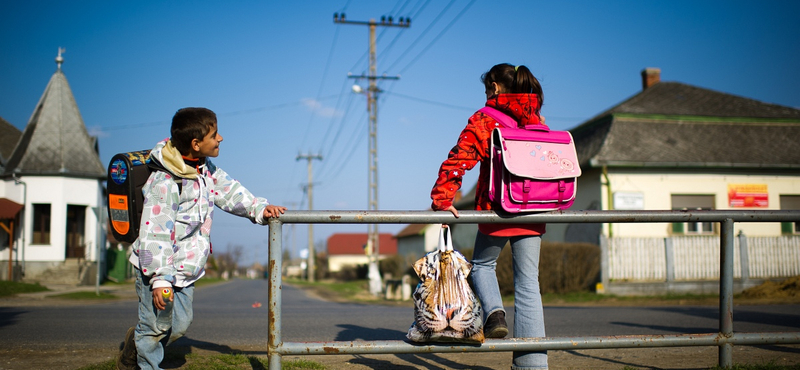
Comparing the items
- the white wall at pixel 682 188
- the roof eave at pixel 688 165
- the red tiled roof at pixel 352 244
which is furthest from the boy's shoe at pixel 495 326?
the red tiled roof at pixel 352 244

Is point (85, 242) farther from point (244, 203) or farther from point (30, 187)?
point (244, 203)

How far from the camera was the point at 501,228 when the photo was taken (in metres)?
3.39

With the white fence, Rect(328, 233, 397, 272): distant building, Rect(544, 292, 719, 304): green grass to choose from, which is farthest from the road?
Rect(328, 233, 397, 272): distant building

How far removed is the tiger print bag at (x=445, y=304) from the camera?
3072mm

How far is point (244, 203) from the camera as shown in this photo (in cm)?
353

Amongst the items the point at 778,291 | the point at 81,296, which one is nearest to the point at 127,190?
the point at 81,296

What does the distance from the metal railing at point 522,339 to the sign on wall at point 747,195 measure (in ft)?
59.3

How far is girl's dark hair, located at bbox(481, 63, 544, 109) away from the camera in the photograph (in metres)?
3.57

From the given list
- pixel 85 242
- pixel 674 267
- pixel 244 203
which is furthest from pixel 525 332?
pixel 85 242

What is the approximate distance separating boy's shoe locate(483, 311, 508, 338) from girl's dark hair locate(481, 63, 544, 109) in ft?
4.14

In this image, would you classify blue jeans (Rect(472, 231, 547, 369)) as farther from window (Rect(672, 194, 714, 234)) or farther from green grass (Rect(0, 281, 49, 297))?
window (Rect(672, 194, 714, 234))

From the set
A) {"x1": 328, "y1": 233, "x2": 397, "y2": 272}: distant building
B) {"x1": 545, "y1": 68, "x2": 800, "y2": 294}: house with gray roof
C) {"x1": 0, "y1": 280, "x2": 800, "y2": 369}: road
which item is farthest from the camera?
{"x1": 328, "y1": 233, "x2": 397, "y2": 272}: distant building

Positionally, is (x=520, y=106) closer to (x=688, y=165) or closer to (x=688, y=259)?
(x=688, y=259)

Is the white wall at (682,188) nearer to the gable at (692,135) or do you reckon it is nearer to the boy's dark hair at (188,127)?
the gable at (692,135)
